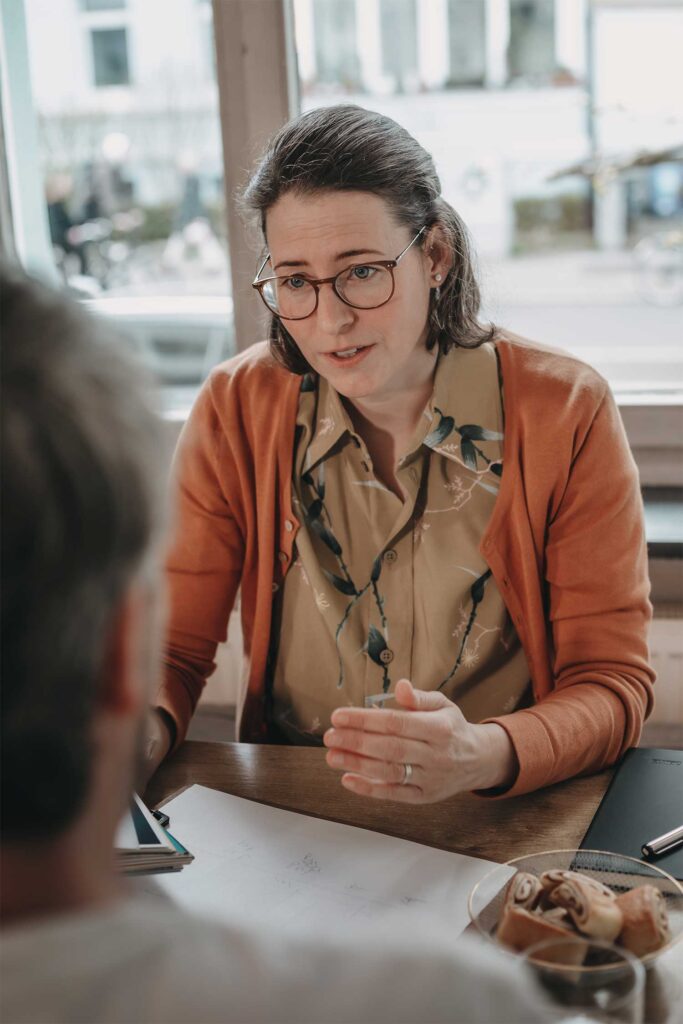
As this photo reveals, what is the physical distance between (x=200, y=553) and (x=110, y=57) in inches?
53.6

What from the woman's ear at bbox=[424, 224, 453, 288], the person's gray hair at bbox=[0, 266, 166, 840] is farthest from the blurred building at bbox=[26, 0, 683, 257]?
the person's gray hair at bbox=[0, 266, 166, 840]

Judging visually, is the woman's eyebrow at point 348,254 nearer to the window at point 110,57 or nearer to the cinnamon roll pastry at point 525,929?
the cinnamon roll pastry at point 525,929

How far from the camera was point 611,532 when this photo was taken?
143 cm

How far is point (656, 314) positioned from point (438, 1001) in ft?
6.68

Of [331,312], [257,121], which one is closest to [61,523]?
[331,312]

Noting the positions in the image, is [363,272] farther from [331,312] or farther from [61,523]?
[61,523]

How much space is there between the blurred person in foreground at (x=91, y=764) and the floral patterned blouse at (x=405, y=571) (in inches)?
39.8

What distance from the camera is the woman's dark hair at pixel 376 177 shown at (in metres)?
1.41

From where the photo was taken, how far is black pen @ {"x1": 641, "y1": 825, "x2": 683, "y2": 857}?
1.10 meters

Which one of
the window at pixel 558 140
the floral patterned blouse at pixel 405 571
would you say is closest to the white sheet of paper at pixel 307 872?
the floral patterned blouse at pixel 405 571

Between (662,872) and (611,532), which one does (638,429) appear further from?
(662,872)

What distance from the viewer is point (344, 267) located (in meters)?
1.42

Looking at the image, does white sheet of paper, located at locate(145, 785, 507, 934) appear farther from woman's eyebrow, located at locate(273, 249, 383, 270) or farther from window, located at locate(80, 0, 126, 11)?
window, located at locate(80, 0, 126, 11)

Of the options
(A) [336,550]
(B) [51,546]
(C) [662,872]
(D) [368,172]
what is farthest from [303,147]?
(B) [51,546]
